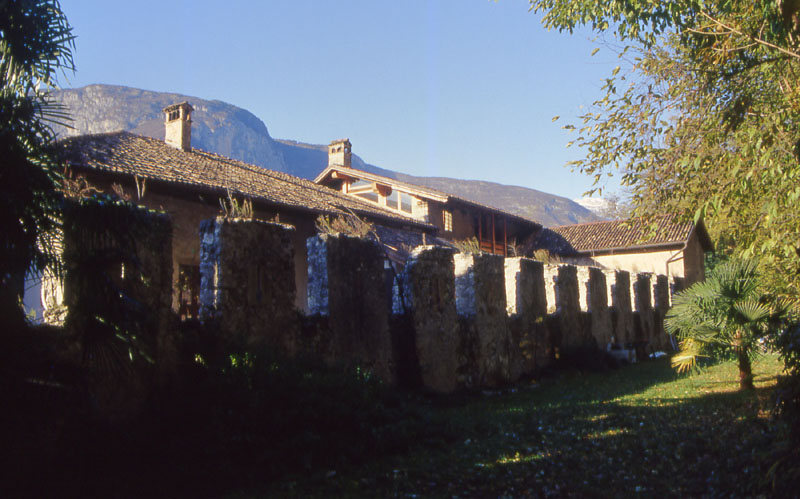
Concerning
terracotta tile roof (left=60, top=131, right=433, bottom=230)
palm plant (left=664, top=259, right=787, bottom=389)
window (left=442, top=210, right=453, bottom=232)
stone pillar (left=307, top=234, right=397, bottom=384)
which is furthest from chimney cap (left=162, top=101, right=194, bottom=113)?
palm plant (left=664, top=259, right=787, bottom=389)

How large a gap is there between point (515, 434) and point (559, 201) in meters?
122

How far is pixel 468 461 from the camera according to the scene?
5699 millimetres

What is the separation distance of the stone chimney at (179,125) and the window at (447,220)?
11.4 m

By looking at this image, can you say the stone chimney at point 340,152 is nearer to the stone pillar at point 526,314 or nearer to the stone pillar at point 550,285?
the stone pillar at point 550,285

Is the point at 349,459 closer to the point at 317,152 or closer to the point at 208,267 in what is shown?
the point at 208,267

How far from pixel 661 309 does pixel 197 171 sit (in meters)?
14.5

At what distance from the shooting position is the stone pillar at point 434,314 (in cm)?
921

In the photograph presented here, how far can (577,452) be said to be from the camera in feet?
19.6


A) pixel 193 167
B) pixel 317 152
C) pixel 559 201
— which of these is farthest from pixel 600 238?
pixel 317 152

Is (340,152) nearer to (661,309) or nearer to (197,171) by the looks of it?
(197,171)

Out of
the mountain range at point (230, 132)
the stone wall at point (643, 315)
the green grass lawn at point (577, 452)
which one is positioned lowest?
the green grass lawn at point (577, 452)

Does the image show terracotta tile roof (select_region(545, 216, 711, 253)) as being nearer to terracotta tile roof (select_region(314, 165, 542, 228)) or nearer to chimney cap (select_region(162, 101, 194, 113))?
terracotta tile roof (select_region(314, 165, 542, 228))

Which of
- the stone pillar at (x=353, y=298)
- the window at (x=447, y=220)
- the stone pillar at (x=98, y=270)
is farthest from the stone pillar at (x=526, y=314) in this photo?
the window at (x=447, y=220)

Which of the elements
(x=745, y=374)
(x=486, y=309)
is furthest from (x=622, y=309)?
(x=745, y=374)
